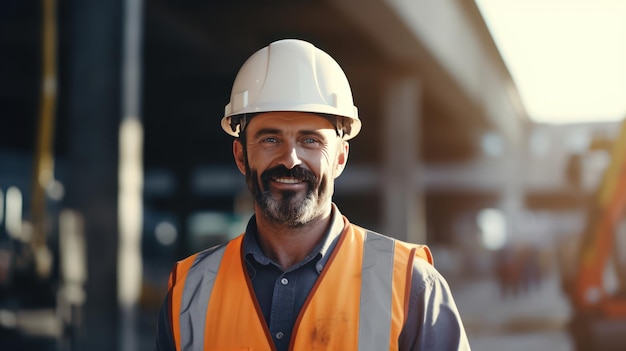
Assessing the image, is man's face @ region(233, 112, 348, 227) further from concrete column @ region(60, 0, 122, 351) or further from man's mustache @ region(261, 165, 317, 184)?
concrete column @ region(60, 0, 122, 351)

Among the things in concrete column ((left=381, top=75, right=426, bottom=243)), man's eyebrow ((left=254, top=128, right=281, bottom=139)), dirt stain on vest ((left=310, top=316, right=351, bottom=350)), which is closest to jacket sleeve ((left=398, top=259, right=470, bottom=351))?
dirt stain on vest ((left=310, top=316, right=351, bottom=350))

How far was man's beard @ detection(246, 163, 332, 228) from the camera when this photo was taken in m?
2.29

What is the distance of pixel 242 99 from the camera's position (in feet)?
8.34

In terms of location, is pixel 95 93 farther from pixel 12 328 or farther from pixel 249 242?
pixel 12 328

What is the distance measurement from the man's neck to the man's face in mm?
53

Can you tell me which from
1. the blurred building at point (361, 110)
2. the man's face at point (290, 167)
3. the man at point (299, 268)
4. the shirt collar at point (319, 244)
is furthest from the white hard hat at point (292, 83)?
the blurred building at point (361, 110)

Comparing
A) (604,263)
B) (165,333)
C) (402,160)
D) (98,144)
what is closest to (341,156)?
(165,333)

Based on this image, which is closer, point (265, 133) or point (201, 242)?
point (265, 133)

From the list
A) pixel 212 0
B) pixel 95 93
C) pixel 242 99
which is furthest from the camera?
pixel 212 0

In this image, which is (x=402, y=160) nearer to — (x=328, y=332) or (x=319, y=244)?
(x=319, y=244)

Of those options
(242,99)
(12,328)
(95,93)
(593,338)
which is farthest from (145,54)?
(242,99)

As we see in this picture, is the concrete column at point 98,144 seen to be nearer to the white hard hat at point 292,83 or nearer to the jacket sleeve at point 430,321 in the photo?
the white hard hat at point 292,83

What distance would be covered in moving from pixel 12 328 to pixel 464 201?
795cm

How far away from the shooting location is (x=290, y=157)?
227 centimetres
